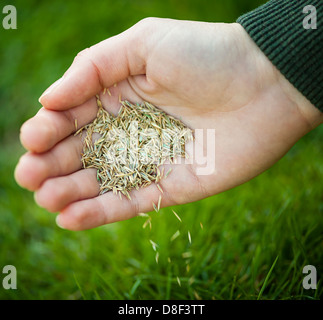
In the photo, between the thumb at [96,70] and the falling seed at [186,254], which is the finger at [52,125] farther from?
the falling seed at [186,254]

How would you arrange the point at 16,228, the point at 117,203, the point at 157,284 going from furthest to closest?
the point at 16,228 < the point at 157,284 < the point at 117,203

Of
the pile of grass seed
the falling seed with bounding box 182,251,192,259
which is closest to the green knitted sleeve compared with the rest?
the pile of grass seed

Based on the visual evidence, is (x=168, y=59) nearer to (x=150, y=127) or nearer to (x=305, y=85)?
(x=150, y=127)

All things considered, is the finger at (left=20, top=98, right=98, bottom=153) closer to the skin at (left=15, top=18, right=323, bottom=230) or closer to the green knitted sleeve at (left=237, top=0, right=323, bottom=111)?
the skin at (left=15, top=18, right=323, bottom=230)

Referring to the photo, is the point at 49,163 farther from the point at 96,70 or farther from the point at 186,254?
the point at 186,254

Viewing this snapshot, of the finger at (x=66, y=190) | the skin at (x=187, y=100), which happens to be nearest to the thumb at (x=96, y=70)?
the skin at (x=187, y=100)

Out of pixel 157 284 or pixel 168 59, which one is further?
pixel 157 284
